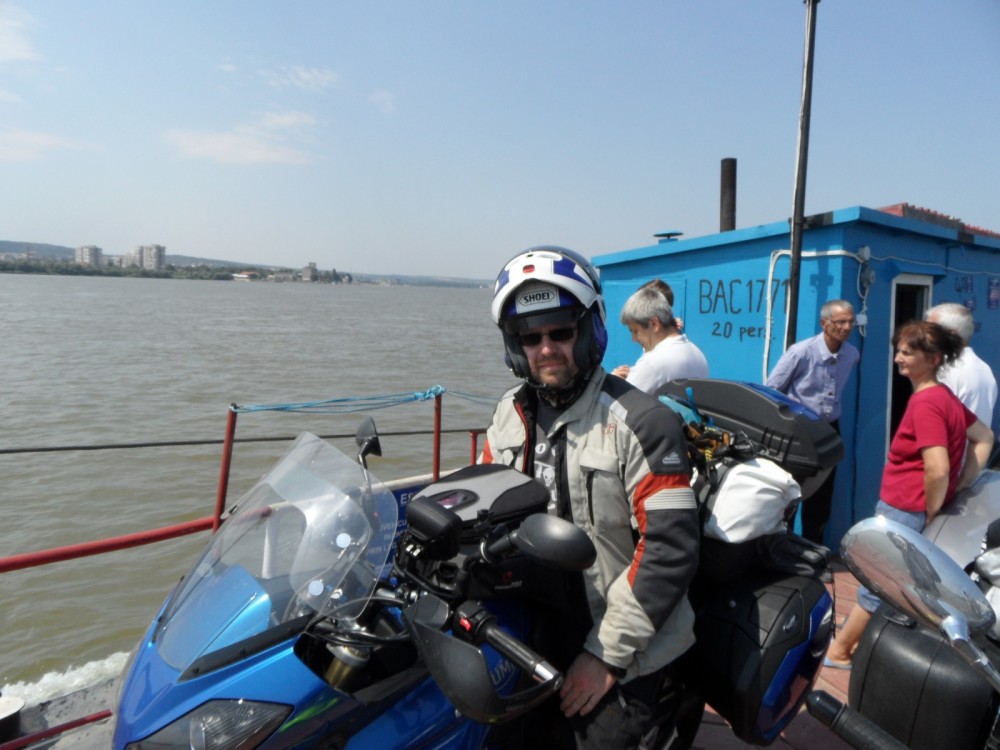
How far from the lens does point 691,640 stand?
2043mm

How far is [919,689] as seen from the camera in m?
2.01

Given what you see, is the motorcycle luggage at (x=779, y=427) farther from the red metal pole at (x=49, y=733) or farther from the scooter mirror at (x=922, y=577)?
the red metal pole at (x=49, y=733)

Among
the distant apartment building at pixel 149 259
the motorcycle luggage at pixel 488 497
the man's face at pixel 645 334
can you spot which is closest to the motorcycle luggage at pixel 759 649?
the motorcycle luggage at pixel 488 497

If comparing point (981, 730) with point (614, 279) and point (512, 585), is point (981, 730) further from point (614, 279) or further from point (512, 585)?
point (614, 279)

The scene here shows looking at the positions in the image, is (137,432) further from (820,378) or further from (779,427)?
(779,427)

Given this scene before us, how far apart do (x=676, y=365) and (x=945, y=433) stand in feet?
4.62

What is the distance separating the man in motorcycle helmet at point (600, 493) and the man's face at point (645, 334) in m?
2.29

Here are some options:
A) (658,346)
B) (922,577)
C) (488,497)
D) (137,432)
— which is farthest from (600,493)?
(137,432)

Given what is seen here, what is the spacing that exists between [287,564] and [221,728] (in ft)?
1.24

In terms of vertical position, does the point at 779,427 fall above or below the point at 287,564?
above

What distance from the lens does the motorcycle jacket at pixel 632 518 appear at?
1885 mm

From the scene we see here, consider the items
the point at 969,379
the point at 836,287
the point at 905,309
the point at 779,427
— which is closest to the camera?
the point at 779,427

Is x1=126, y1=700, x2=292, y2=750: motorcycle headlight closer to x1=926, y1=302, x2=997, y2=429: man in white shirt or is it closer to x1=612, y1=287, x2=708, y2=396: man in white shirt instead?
x1=612, y1=287, x2=708, y2=396: man in white shirt

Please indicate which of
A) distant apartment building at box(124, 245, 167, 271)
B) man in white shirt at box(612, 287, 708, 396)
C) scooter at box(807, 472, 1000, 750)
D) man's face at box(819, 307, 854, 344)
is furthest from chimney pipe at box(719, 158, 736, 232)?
distant apartment building at box(124, 245, 167, 271)
